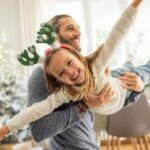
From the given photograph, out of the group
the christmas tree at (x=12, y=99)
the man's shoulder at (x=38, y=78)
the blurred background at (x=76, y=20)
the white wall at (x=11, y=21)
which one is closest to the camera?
the man's shoulder at (x=38, y=78)

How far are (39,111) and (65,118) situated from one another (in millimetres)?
81

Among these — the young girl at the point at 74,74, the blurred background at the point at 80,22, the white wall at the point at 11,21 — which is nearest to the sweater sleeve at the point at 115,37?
the young girl at the point at 74,74

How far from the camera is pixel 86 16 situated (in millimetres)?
4445

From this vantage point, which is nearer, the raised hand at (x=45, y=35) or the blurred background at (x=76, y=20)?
the raised hand at (x=45, y=35)

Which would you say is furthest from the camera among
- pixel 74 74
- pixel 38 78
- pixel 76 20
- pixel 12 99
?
pixel 76 20

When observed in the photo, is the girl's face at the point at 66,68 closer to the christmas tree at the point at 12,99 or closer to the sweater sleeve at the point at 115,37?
the sweater sleeve at the point at 115,37

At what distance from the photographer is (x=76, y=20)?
4355mm

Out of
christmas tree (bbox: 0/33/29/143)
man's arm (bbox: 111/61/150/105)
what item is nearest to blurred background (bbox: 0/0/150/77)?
christmas tree (bbox: 0/33/29/143)

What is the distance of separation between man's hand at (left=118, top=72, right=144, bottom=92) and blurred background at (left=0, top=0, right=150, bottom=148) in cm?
296

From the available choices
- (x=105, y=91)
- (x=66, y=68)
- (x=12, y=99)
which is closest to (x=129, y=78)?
(x=105, y=91)

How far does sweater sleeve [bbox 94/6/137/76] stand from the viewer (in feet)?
2.93

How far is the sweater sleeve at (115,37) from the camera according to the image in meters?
0.89

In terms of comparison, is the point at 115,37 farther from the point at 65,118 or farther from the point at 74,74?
the point at 65,118

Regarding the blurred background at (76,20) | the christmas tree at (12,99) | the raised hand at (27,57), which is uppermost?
the raised hand at (27,57)
